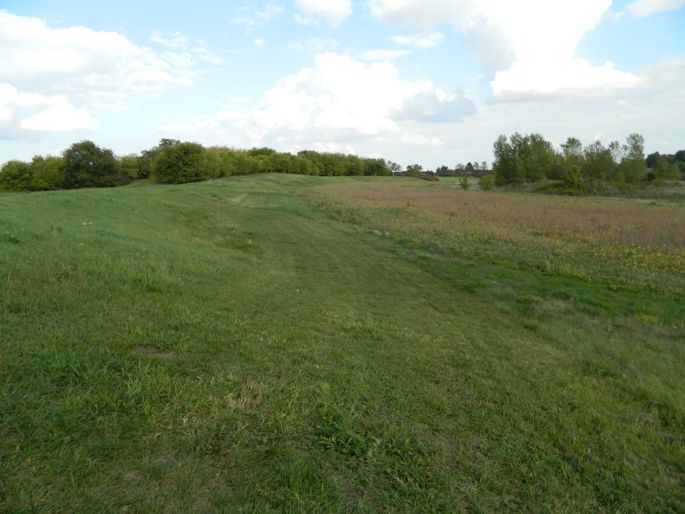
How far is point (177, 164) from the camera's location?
199 feet

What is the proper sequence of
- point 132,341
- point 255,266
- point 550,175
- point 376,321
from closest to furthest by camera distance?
point 132,341 → point 376,321 → point 255,266 → point 550,175

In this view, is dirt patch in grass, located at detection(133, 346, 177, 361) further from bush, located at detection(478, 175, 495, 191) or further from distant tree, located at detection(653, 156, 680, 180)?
distant tree, located at detection(653, 156, 680, 180)

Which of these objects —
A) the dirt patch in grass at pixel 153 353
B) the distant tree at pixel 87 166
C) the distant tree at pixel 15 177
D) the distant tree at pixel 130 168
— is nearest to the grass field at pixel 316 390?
the dirt patch in grass at pixel 153 353

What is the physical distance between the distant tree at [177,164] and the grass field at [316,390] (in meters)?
54.3

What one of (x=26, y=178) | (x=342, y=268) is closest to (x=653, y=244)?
(x=342, y=268)

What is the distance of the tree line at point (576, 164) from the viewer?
66125 mm

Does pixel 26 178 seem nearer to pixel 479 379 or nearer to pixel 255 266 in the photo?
pixel 255 266

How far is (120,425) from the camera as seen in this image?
3.40m

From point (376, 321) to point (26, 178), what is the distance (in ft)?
251

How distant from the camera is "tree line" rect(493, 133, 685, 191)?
217 ft

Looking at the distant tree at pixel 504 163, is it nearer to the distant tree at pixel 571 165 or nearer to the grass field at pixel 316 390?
the distant tree at pixel 571 165

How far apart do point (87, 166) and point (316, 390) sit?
67.9 m

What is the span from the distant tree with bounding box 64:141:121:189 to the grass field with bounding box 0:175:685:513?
2318 inches

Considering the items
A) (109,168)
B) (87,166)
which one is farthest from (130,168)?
(87,166)
